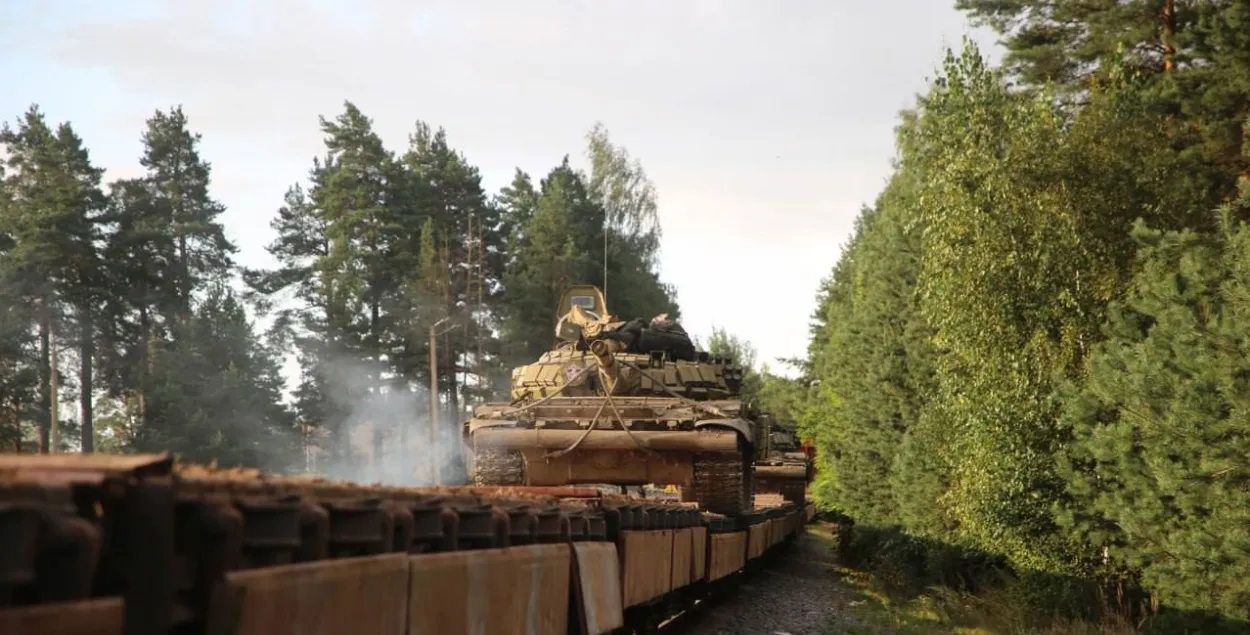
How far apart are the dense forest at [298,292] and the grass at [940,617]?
825 cm

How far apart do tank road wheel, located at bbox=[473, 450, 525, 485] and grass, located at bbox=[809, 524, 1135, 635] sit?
397 centimetres

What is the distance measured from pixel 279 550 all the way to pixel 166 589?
65cm

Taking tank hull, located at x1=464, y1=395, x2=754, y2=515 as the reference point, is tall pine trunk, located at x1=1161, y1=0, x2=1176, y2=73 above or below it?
above

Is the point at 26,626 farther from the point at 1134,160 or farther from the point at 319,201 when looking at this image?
the point at 319,201

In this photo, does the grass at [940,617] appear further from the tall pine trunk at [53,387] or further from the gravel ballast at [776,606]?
the tall pine trunk at [53,387]

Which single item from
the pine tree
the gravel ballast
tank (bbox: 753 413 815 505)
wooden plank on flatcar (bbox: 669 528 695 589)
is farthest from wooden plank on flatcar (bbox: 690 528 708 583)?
the pine tree

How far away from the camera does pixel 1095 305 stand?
18.7 meters

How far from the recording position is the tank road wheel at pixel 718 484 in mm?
16078

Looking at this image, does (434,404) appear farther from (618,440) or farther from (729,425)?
(729,425)

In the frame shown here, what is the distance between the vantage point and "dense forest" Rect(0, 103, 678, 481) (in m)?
37.3

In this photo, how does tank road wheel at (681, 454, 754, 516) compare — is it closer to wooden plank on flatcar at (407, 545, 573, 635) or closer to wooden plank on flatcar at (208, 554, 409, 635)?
wooden plank on flatcar at (407, 545, 573, 635)

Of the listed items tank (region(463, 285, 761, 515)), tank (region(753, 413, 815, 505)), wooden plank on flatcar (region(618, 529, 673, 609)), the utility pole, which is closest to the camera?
wooden plank on flatcar (region(618, 529, 673, 609))

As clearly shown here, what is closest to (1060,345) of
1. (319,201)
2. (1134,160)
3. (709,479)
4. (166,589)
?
(1134,160)

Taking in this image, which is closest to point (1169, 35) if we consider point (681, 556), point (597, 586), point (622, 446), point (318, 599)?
point (622, 446)
